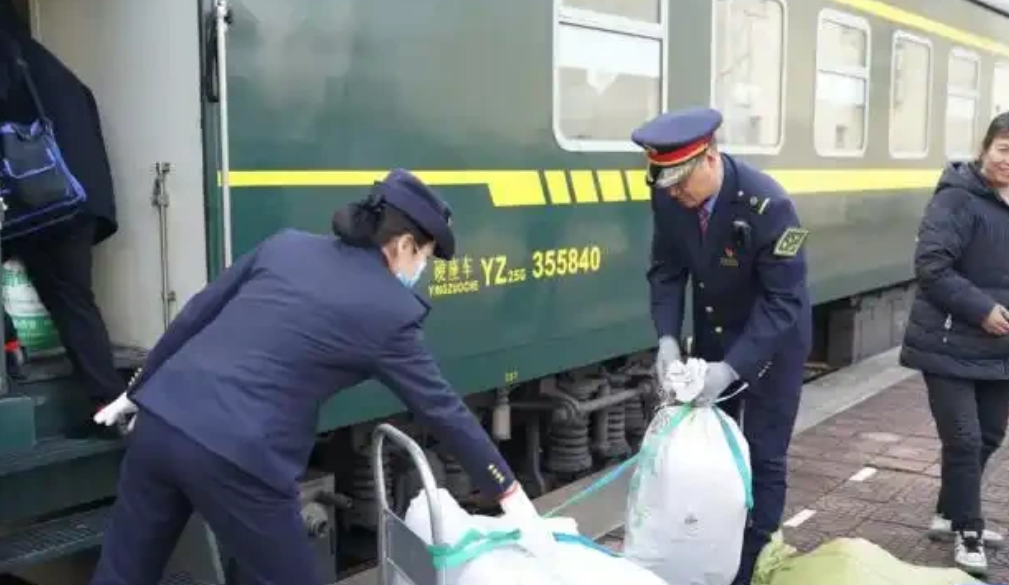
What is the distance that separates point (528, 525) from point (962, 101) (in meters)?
8.66

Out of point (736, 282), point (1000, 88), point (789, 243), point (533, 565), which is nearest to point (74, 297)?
point (533, 565)

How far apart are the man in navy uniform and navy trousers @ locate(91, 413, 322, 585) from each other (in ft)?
4.46

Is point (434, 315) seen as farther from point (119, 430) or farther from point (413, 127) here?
point (119, 430)

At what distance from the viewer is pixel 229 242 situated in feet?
11.8

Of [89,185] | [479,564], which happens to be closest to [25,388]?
[89,185]

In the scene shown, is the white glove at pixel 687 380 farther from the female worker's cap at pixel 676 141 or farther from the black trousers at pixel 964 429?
the black trousers at pixel 964 429

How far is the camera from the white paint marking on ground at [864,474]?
19.2 feet

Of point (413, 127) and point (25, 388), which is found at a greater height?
point (413, 127)

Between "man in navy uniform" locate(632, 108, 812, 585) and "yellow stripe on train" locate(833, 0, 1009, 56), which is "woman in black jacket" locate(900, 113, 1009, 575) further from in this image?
"yellow stripe on train" locate(833, 0, 1009, 56)

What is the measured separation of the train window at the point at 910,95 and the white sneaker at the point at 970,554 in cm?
466

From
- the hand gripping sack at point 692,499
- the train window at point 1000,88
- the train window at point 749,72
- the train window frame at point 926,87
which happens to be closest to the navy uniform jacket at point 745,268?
the hand gripping sack at point 692,499

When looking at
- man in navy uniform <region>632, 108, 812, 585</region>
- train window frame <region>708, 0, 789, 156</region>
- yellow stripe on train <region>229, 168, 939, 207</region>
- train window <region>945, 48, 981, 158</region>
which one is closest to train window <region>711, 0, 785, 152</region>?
train window frame <region>708, 0, 789, 156</region>

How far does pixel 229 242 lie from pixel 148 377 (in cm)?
82

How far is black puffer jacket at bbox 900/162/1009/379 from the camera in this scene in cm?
434
